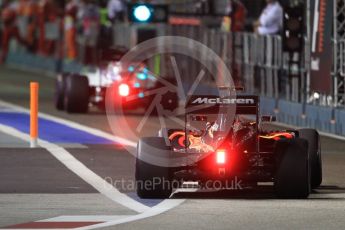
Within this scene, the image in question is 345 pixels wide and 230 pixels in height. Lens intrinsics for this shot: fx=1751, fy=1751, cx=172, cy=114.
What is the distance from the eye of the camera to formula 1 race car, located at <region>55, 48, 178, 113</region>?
33094mm

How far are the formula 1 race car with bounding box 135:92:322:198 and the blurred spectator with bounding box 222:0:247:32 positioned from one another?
17616 mm

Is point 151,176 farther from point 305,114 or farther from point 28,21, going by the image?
point 28,21

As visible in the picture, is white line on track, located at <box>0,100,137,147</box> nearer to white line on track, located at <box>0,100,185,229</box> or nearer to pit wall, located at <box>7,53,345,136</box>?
white line on track, located at <box>0,100,185,229</box>

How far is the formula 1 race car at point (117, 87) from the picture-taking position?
33094 mm

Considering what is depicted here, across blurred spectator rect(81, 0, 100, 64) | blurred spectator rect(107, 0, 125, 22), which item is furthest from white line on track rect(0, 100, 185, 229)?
blurred spectator rect(81, 0, 100, 64)

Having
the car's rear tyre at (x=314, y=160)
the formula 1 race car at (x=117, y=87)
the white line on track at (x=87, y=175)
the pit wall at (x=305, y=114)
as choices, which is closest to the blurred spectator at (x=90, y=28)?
the pit wall at (x=305, y=114)

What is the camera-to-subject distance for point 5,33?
202 feet

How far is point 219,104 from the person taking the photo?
704 inches

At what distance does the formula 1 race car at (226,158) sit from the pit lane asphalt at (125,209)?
0.74 ft

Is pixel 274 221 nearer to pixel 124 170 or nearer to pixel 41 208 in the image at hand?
pixel 41 208

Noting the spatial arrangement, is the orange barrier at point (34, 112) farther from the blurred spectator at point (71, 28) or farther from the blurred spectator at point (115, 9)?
the blurred spectator at point (71, 28)

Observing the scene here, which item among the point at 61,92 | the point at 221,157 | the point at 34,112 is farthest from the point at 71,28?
the point at 221,157

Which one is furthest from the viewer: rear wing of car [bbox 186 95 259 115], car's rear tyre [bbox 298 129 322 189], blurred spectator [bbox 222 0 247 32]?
blurred spectator [bbox 222 0 247 32]

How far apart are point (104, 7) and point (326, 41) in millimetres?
17884
